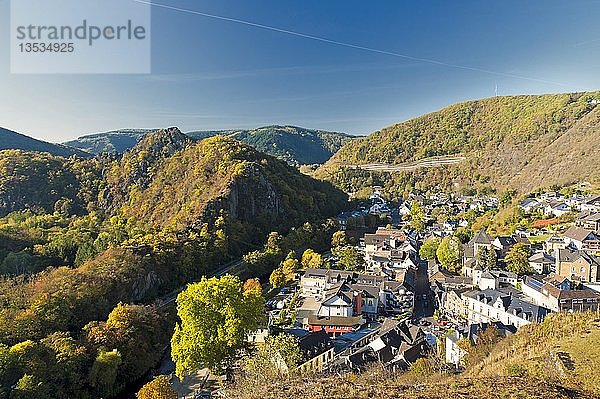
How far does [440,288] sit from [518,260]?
5014 millimetres

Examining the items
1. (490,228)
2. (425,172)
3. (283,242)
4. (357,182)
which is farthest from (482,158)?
(283,242)

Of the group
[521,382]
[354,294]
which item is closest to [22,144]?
[354,294]

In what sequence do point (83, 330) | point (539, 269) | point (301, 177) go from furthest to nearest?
1. point (301, 177)
2. point (539, 269)
3. point (83, 330)

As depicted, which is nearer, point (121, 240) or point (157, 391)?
point (157, 391)

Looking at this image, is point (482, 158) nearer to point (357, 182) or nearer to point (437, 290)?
point (357, 182)

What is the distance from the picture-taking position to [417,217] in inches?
2127

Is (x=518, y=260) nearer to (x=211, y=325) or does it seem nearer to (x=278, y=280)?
(x=278, y=280)

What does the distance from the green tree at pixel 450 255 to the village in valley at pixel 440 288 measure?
0.08m

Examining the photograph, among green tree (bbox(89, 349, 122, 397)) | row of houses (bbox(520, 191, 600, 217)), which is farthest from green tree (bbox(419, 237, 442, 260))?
green tree (bbox(89, 349, 122, 397))

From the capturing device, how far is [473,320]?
21766 millimetres

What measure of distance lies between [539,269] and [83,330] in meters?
25.8

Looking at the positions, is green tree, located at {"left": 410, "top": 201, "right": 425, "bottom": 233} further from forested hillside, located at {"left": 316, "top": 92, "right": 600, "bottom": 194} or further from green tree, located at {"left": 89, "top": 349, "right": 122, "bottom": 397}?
green tree, located at {"left": 89, "top": 349, "right": 122, "bottom": 397}

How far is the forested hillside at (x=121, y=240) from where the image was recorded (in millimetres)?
18125

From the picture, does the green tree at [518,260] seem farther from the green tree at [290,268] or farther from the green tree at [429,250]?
the green tree at [290,268]
